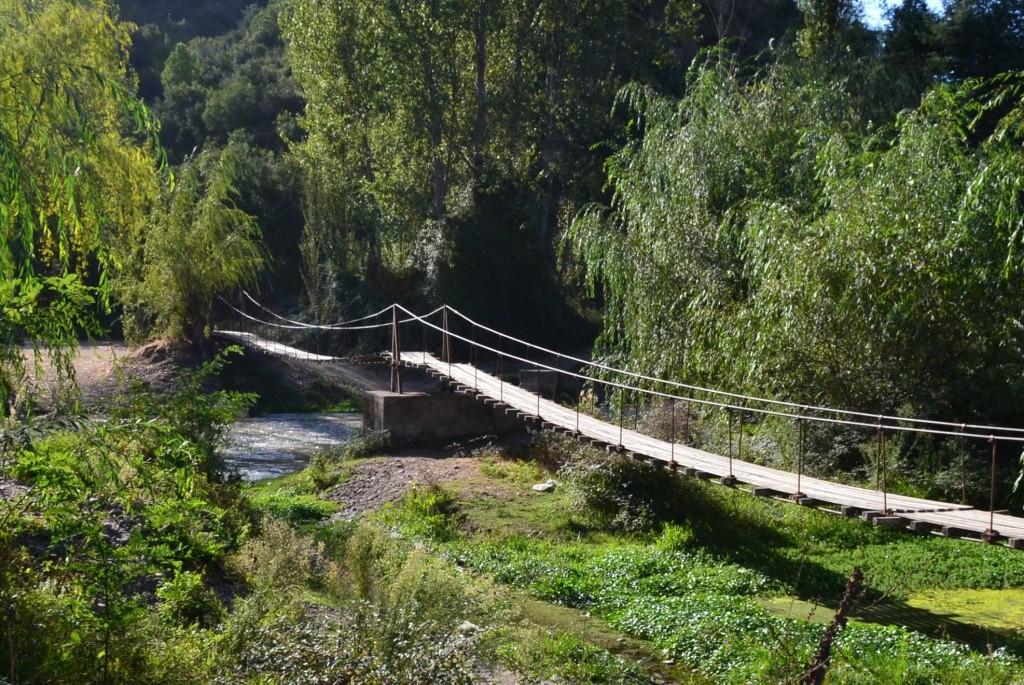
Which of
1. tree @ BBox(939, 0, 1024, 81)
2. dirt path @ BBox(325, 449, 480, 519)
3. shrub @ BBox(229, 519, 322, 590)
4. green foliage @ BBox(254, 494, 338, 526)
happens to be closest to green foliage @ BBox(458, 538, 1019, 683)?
green foliage @ BBox(254, 494, 338, 526)

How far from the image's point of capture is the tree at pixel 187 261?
711 inches

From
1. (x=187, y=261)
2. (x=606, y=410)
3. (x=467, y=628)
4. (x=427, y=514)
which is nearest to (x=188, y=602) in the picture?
(x=467, y=628)

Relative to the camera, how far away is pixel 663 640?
6.09 metres

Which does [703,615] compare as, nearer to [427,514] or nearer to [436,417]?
[427,514]

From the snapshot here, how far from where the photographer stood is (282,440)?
A: 14.9 metres

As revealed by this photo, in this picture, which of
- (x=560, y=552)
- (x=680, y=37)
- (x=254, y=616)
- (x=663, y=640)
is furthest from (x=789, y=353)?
(x=680, y=37)

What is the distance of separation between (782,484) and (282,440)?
9345mm

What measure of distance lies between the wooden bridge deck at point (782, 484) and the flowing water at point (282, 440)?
314 cm

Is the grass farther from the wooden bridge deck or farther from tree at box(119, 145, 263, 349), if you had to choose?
tree at box(119, 145, 263, 349)

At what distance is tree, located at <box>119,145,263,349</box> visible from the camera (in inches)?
711

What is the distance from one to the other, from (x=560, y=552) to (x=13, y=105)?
507cm

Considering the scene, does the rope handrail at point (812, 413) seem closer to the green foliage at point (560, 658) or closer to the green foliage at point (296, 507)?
the green foliage at point (560, 658)

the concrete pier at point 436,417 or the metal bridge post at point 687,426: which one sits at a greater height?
the metal bridge post at point 687,426

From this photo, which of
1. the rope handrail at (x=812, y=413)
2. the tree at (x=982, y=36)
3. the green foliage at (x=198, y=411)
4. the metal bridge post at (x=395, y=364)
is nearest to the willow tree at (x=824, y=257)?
the rope handrail at (x=812, y=413)
